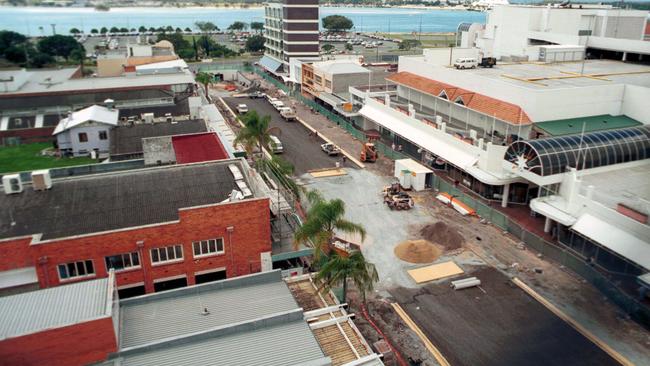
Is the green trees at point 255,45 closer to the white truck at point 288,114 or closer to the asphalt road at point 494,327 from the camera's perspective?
the white truck at point 288,114

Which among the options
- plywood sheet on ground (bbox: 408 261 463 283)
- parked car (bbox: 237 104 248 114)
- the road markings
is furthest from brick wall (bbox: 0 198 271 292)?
parked car (bbox: 237 104 248 114)

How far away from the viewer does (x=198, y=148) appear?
39.5 metres

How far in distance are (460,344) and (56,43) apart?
13567 cm

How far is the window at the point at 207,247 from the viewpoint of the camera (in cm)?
2675

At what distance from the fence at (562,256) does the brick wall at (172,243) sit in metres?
19.5

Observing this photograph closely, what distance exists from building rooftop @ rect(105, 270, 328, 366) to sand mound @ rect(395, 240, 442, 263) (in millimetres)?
12591

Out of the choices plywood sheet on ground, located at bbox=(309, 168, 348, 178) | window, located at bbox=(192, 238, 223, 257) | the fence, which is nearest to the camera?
window, located at bbox=(192, 238, 223, 257)

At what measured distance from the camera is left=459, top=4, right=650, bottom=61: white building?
66.1m

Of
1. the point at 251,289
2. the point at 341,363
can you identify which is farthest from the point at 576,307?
the point at 251,289

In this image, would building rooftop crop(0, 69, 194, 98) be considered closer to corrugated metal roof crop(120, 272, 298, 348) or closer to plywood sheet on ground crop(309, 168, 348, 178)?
plywood sheet on ground crop(309, 168, 348, 178)

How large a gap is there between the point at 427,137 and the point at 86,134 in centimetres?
3541

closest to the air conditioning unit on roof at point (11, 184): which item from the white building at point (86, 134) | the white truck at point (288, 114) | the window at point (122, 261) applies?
the window at point (122, 261)

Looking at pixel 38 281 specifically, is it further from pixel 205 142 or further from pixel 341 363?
pixel 205 142

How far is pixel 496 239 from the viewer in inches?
1446
